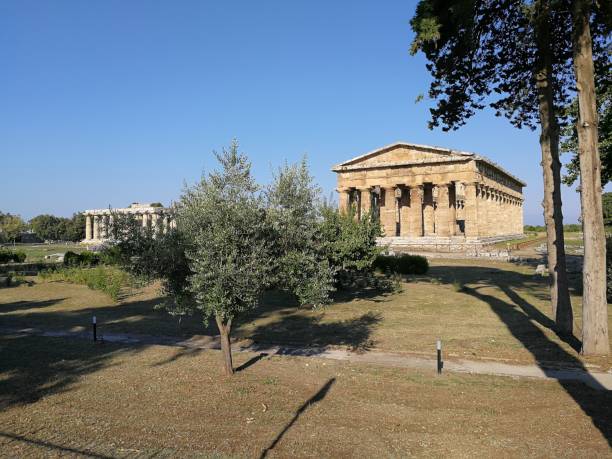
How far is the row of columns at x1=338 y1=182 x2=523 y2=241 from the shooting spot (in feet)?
187

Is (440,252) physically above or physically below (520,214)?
below

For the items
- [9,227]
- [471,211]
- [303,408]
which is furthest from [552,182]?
[9,227]

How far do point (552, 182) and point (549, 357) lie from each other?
22.7 feet

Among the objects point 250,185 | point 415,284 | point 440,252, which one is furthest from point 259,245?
point 440,252

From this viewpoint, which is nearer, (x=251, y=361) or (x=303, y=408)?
(x=303, y=408)

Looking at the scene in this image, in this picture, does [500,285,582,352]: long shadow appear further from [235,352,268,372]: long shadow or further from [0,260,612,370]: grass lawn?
[235,352,268,372]: long shadow

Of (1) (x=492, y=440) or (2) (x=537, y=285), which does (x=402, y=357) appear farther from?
(2) (x=537, y=285)

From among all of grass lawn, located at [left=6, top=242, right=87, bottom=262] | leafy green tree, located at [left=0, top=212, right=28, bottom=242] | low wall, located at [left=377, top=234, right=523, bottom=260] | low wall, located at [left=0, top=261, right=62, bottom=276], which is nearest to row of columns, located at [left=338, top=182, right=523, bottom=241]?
low wall, located at [left=377, top=234, right=523, bottom=260]

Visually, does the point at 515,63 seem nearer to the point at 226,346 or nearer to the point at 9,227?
the point at 226,346

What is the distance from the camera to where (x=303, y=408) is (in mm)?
9641

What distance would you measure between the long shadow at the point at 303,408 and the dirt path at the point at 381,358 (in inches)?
106

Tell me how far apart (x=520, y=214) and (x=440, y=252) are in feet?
167

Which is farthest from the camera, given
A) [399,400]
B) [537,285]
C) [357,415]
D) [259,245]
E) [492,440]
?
[537,285]

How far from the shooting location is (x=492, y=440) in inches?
311
